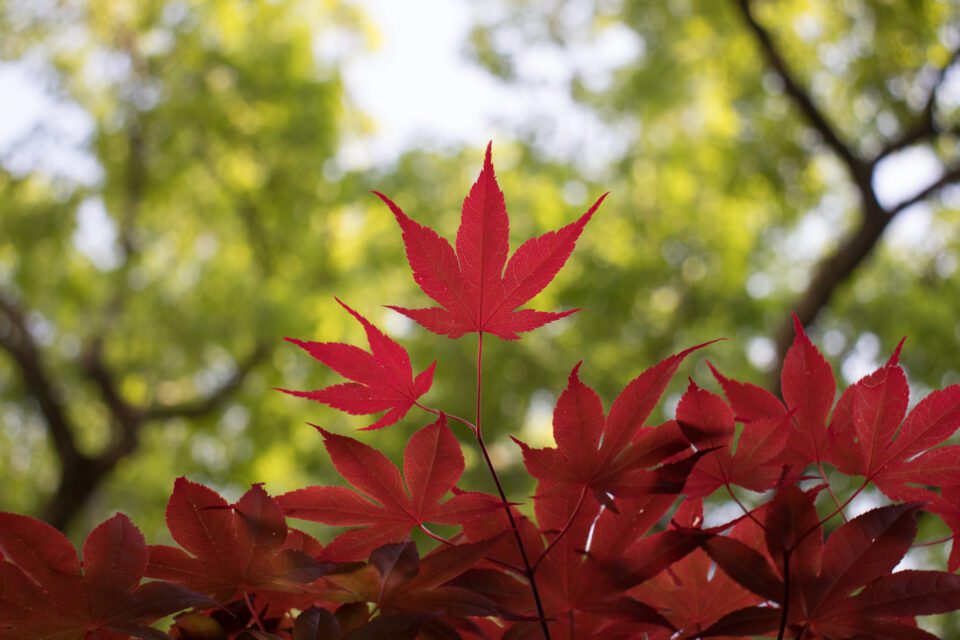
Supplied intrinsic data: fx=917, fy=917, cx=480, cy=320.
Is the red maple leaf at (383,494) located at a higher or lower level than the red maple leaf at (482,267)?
lower

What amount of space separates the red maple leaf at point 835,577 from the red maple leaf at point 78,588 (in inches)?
7.4

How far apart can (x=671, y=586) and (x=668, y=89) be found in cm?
508

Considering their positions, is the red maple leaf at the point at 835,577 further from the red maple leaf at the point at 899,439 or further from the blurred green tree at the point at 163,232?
the blurred green tree at the point at 163,232

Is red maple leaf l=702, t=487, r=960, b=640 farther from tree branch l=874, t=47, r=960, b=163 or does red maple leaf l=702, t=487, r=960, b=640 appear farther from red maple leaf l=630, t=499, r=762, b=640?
tree branch l=874, t=47, r=960, b=163

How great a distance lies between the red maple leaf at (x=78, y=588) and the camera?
295 mm

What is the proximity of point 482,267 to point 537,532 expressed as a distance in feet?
0.34

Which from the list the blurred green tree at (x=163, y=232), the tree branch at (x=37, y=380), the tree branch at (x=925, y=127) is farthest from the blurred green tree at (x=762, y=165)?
the tree branch at (x=37, y=380)

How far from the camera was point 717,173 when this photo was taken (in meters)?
4.62

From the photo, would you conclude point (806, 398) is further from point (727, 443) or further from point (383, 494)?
point (383, 494)

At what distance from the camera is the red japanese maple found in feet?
1.02

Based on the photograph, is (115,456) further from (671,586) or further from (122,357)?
(671,586)

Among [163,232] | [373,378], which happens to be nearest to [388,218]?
[163,232]

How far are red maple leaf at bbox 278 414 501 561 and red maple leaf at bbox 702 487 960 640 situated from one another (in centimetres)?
10

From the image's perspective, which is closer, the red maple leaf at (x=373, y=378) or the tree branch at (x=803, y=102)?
the red maple leaf at (x=373, y=378)
